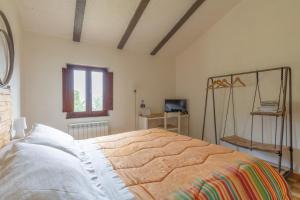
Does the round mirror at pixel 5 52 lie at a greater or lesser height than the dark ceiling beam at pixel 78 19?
lesser

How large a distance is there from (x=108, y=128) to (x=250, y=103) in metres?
2.72

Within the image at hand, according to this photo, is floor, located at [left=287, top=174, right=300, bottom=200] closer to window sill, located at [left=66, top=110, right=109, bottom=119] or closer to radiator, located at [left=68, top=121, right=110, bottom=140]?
radiator, located at [left=68, top=121, right=110, bottom=140]

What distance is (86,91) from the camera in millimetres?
3365

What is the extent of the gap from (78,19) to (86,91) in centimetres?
131

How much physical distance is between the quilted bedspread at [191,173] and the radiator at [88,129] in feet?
5.57

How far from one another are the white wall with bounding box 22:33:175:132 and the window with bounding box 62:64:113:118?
4.3 inches

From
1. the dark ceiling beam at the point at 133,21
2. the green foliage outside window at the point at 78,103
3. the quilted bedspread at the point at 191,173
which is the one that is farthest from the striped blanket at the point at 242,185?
the green foliage outside window at the point at 78,103

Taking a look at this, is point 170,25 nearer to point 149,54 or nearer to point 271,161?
point 149,54

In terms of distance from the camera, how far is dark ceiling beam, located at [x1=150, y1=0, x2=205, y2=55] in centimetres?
293

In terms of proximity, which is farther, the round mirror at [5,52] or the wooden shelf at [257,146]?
the wooden shelf at [257,146]

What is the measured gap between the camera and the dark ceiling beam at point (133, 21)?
2687 mm

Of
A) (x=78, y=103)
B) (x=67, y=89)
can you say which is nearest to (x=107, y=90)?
(x=78, y=103)

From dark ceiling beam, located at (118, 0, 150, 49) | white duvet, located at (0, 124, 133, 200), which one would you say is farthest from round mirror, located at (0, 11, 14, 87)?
dark ceiling beam, located at (118, 0, 150, 49)

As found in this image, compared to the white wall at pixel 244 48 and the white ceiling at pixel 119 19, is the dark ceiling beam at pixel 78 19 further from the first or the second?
the white wall at pixel 244 48
